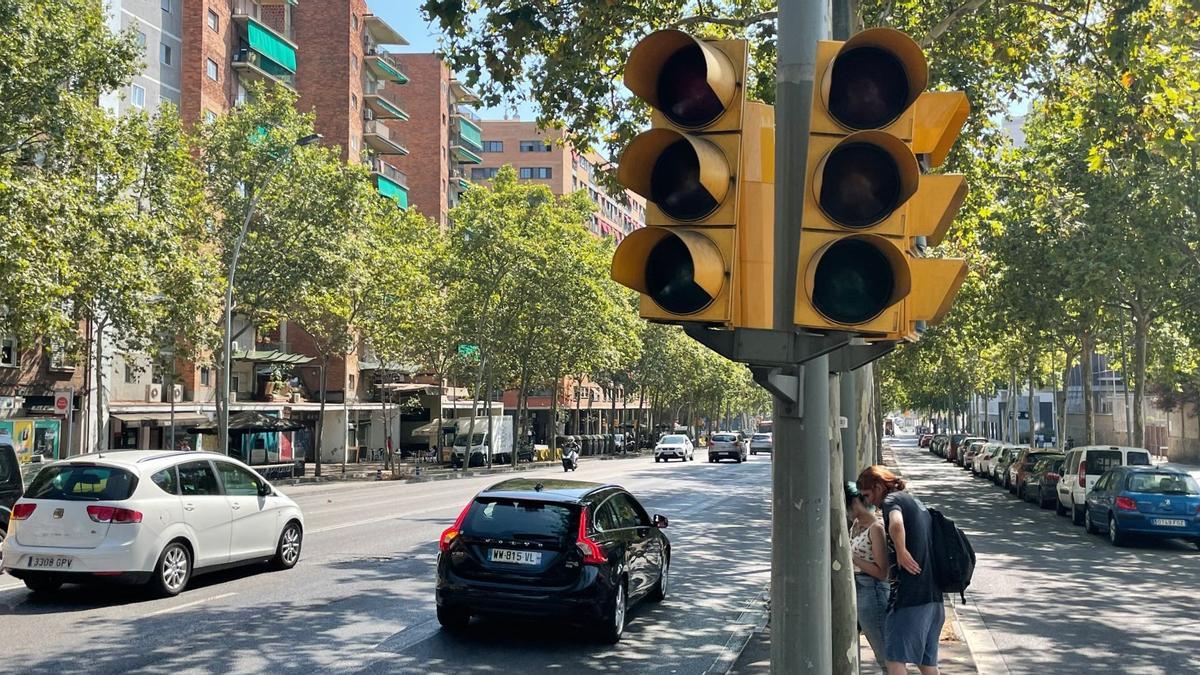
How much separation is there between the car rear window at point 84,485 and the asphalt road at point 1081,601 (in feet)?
28.1

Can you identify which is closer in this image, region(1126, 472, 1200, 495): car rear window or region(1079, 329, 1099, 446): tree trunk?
region(1126, 472, 1200, 495): car rear window

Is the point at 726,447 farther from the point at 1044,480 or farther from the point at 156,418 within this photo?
the point at 1044,480

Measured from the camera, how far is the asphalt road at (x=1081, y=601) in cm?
916

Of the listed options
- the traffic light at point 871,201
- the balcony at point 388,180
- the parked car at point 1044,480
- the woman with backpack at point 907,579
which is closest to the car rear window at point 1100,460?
the parked car at point 1044,480

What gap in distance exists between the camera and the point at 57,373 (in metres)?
35.3

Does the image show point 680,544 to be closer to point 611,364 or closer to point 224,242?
point 224,242

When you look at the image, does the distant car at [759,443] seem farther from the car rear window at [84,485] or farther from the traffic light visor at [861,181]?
the traffic light visor at [861,181]

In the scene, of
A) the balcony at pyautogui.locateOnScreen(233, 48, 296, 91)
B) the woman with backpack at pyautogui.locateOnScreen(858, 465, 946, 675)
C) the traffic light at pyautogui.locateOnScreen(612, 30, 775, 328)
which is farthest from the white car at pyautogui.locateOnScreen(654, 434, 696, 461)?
the traffic light at pyautogui.locateOnScreen(612, 30, 775, 328)

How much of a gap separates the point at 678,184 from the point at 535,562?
628 cm

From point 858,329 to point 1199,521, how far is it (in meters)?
17.4

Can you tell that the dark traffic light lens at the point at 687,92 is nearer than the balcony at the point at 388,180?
Yes

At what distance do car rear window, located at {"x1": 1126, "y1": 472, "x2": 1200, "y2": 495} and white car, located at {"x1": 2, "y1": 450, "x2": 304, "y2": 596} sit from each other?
49.5 ft

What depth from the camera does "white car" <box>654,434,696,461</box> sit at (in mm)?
57188

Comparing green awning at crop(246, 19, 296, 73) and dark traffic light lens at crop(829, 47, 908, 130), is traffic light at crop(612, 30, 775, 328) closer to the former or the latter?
dark traffic light lens at crop(829, 47, 908, 130)
